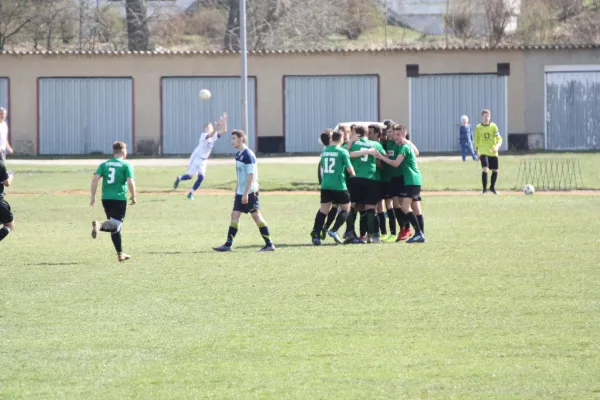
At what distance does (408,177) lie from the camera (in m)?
17.7

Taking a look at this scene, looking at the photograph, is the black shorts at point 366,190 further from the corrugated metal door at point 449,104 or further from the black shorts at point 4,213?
the corrugated metal door at point 449,104

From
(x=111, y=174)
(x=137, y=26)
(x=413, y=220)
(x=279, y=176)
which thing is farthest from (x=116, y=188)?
(x=137, y=26)

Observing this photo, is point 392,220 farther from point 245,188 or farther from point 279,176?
point 279,176

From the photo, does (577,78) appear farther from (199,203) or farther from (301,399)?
(301,399)

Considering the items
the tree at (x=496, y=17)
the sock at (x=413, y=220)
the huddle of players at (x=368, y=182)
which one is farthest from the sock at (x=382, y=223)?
the tree at (x=496, y=17)

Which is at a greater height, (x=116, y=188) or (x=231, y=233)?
(x=116, y=188)

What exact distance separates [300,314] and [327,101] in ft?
111

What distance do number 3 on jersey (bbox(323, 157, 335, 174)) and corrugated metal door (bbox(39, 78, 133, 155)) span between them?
2818 cm

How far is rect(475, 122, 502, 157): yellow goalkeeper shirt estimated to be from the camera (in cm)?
2675

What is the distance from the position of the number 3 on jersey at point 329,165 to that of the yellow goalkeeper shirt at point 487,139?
397 inches

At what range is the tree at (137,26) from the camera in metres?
55.8

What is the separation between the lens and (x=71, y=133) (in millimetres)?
44719

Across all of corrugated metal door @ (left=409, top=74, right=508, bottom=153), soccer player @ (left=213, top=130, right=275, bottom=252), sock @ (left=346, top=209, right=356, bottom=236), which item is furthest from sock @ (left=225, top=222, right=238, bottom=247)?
corrugated metal door @ (left=409, top=74, right=508, bottom=153)

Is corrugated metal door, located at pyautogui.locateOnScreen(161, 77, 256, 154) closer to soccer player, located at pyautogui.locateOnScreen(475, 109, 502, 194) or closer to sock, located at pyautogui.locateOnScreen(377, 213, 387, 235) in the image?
soccer player, located at pyautogui.locateOnScreen(475, 109, 502, 194)
